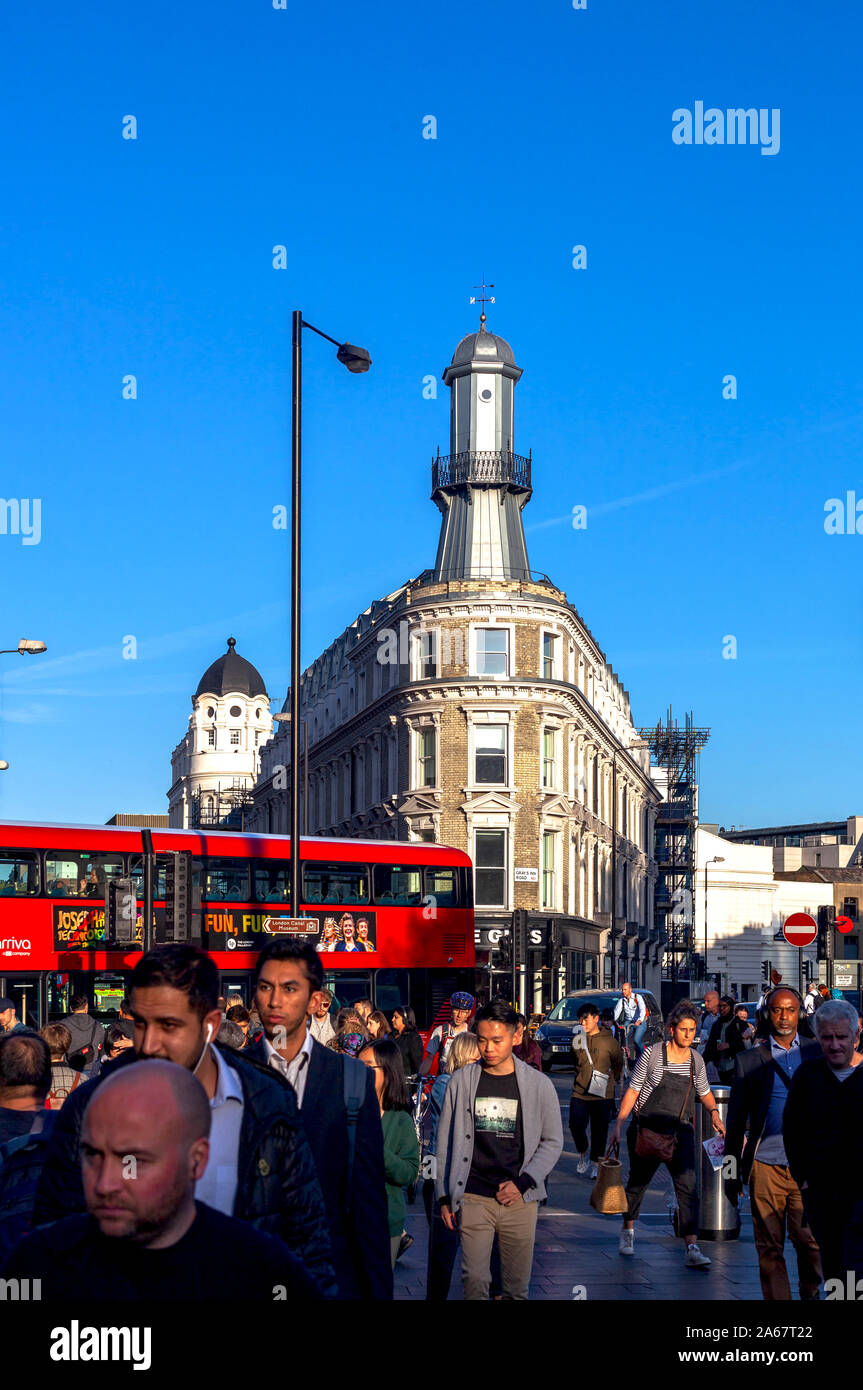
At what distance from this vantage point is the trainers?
35.8 feet

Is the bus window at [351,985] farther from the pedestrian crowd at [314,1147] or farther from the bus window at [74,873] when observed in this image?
the pedestrian crowd at [314,1147]

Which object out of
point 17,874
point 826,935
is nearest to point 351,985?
point 17,874

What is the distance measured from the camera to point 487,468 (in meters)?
59.1

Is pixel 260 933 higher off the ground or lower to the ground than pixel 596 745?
lower

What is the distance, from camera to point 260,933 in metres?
29.4

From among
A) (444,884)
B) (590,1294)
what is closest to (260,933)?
(444,884)

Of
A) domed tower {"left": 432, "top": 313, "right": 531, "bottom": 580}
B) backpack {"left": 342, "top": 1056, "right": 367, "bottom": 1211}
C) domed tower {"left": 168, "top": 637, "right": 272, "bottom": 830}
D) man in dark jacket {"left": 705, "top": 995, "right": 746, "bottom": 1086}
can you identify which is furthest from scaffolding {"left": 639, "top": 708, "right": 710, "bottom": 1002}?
backpack {"left": 342, "top": 1056, "right": 367, "bottom": 1211}

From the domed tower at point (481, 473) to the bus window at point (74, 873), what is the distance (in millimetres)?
32760

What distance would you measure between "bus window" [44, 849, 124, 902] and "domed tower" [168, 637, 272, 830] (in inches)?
4361

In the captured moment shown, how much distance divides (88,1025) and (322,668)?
5820 centimetres

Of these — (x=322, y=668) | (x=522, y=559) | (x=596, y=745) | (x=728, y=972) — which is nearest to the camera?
(x=522, y=559)

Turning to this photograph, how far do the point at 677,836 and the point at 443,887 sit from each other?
214 ft

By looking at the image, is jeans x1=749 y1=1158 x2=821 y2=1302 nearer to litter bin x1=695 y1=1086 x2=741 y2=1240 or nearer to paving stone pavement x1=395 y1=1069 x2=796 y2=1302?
paving stone pavement x1=395 y1=1069 x2=796 y2=1302
